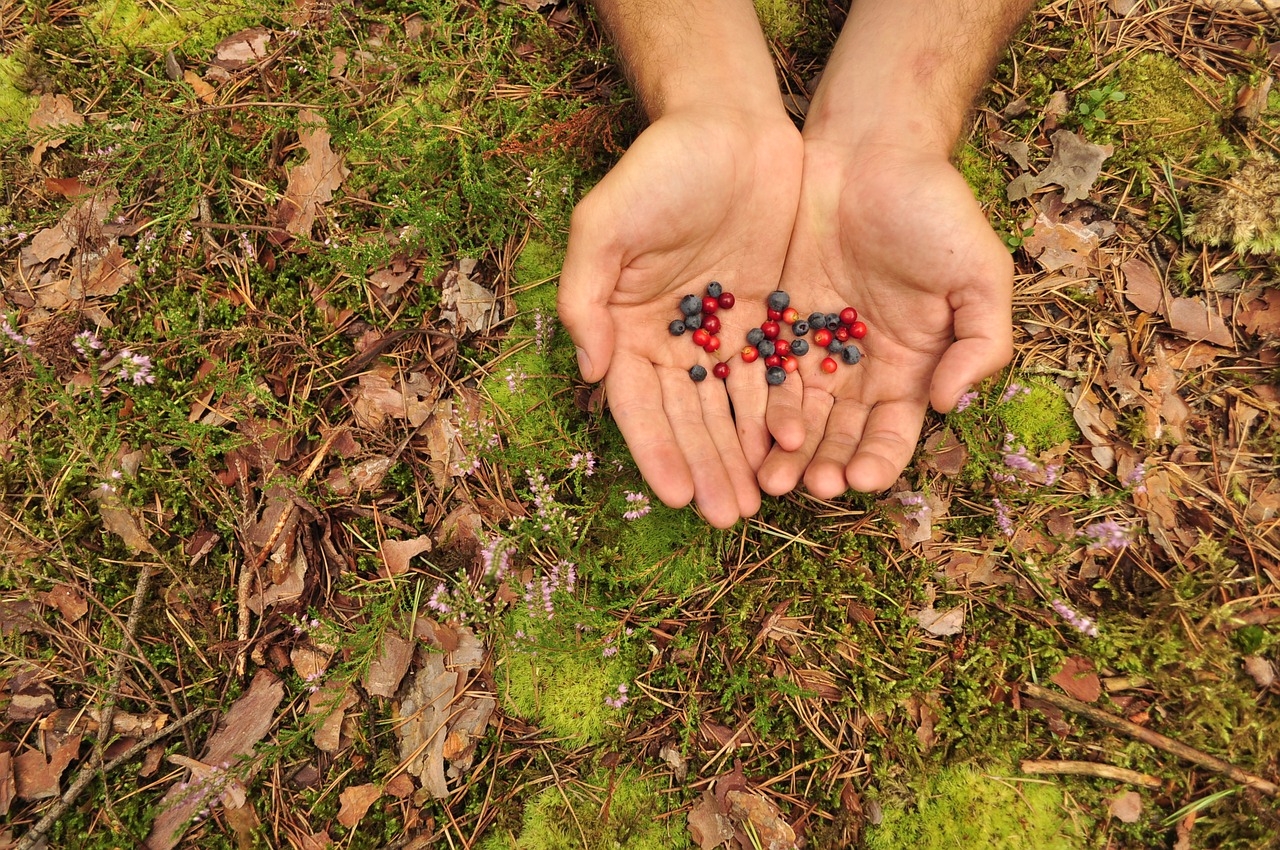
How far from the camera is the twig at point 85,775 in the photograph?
134 inches

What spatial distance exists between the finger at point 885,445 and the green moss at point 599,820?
2.00 meters

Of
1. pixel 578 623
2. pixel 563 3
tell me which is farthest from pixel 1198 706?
pixel 563 3

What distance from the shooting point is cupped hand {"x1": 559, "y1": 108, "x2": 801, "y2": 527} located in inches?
131

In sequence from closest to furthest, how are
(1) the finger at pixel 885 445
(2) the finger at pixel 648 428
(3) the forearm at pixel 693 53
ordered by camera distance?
(1) the finger at pixel 885 445
(2) the finger at pixel 648 428
(3) the forearm at pixel 693 53

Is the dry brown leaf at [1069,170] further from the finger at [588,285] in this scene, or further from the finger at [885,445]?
the finger at [588,285]

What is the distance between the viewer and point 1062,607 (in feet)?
11.5

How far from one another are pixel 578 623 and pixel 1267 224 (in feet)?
15.5

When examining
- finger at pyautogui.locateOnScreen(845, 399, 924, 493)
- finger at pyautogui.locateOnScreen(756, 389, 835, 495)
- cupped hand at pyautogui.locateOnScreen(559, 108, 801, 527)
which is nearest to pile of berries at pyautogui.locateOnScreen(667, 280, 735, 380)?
cupped hand at pyautogui.locateOnScreen(559, 108, 801, 527)

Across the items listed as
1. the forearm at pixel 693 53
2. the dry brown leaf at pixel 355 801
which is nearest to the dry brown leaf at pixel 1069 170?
the forearm at pixel 693 53

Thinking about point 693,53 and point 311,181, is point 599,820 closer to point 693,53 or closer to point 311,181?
point 311,181

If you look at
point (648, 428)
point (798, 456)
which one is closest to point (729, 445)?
point (798, 456)

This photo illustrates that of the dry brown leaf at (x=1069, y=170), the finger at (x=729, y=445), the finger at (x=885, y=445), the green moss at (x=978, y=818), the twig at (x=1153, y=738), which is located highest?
the dry brown leaf at (x=1069, y=170)

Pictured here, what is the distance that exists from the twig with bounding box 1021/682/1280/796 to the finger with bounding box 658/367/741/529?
77.1 inches

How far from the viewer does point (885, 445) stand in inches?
133
